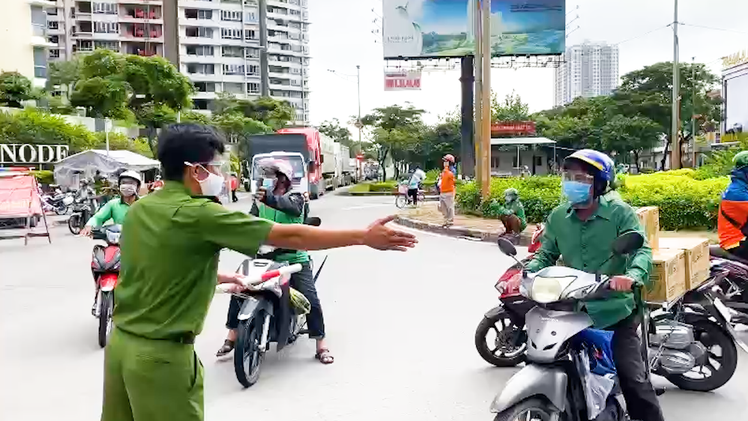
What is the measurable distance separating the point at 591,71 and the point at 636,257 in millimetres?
56893

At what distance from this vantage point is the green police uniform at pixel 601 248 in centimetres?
343

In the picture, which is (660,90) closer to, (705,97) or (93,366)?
(705,97)

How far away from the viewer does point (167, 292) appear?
245cm

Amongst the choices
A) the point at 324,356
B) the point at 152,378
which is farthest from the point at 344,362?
the point at 152,378

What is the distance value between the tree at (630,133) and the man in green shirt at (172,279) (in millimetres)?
44825

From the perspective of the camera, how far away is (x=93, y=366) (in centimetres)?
574

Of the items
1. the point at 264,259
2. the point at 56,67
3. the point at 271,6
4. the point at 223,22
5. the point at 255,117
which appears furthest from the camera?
the point at 271,6

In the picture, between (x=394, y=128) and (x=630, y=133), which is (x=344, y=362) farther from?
(x=394, y=128)

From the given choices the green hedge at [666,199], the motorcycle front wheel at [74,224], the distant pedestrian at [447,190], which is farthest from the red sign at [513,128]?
the motorcycle front wheel at [74,224]

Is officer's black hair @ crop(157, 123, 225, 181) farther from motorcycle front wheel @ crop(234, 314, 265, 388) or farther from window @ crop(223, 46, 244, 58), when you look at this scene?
window @ crop(223, 46, 244, 58)

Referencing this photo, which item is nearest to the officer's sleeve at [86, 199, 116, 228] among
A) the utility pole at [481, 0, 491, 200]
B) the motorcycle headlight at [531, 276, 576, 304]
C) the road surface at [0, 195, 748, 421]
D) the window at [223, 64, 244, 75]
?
the road surface at [0, 195, 748, 421]

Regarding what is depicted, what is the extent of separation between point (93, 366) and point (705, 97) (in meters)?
50.4

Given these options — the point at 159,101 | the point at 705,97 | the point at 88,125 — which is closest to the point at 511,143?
the point at 705,97

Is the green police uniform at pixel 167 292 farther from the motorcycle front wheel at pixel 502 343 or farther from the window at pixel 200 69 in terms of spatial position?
the window at pixel 200 69
